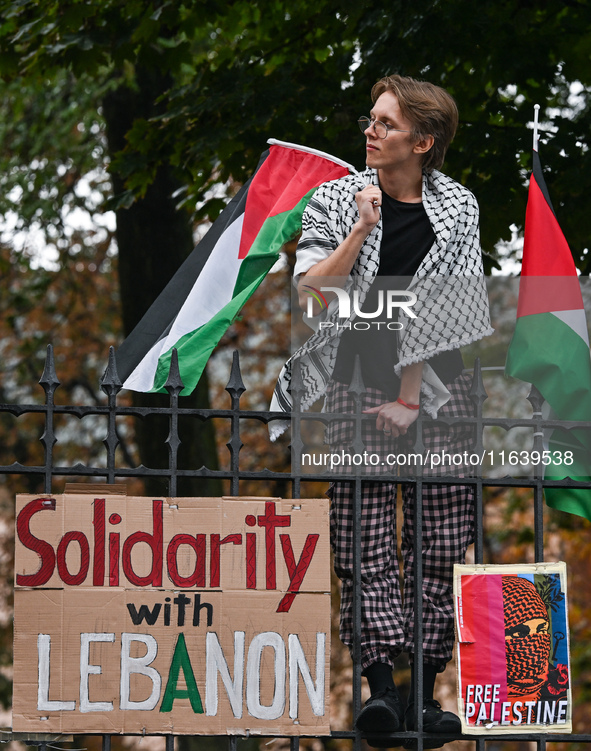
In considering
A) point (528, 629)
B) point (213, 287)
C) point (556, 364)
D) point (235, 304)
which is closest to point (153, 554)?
point (235, 304)

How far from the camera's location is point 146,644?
3617mm

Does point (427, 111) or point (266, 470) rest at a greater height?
point (427, 111)

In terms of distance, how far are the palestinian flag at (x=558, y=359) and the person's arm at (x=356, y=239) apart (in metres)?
0.74

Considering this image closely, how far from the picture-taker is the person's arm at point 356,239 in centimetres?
366

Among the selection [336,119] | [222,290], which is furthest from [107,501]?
[336,119]

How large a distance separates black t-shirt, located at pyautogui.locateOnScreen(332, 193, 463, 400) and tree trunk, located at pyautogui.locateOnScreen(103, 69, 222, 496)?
363 centimetres

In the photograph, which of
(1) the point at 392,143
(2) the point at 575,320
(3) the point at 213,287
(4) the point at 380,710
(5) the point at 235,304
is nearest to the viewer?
(4) the point at 380,710

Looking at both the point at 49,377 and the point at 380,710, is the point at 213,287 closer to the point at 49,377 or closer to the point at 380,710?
the point at 49,377

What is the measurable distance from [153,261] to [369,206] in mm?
4409

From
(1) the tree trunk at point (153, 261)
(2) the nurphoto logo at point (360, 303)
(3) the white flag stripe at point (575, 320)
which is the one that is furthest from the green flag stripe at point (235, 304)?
(1) the tree trunk at point (153, 261)

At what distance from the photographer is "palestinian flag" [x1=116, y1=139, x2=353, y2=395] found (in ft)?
13.8

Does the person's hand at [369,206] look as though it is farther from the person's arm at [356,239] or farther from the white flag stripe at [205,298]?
the white flag stripe at [205,298]

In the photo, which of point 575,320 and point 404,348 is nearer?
point 404,348

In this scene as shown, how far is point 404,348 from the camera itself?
384 cm
